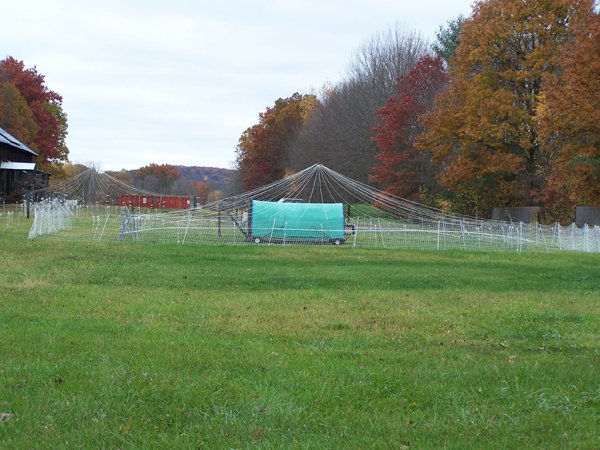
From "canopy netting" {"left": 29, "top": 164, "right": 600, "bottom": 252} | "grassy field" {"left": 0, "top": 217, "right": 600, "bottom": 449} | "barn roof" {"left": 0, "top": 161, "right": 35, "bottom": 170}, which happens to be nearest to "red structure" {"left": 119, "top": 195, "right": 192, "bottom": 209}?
"barn roof" {"left": 0, "top": 161, "right": 35, "bottom": 170}

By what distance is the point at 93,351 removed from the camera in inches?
263

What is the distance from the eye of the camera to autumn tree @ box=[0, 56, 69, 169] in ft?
216

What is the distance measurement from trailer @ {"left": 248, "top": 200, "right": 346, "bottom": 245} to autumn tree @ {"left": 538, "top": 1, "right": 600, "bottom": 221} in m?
9.58

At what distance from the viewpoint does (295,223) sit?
2761cm

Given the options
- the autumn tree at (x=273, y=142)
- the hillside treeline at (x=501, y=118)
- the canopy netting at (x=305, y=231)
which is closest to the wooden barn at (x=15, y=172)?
the autumn tree at (x=273, y=142)

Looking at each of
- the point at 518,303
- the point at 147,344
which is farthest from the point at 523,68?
the point at 147,344

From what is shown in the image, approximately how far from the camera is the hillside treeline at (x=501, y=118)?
2747cm

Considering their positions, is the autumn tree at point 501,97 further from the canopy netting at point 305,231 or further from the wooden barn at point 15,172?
the wooden barn at point 15,172

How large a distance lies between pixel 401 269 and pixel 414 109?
98.6 ft

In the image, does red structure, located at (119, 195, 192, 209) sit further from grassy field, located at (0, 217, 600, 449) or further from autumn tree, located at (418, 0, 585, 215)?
grassy field, located at (0, 217, 600, 449)

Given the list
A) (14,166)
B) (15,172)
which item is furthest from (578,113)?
(15,172)

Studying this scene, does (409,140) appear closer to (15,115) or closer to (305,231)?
(305,231)

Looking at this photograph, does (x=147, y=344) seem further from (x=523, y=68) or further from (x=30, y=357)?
Answer: (x=523, y=68)

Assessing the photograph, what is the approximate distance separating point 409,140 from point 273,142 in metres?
36.9
